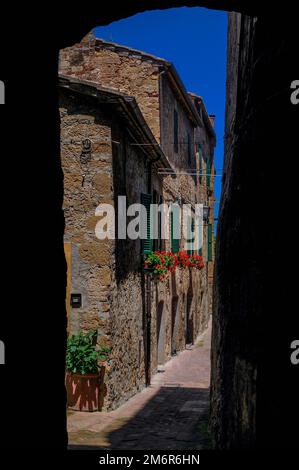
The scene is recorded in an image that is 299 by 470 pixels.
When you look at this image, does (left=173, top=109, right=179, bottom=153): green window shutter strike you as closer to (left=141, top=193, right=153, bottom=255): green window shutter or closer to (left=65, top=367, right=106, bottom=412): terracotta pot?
(left=141, top=193, right=153, bottom=255): green window shutter

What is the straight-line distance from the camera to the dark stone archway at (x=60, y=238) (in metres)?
3.49

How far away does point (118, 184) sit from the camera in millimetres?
9789

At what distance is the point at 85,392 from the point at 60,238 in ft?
16.8

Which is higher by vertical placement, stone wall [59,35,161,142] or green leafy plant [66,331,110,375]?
stone wall [59,35,161,142]

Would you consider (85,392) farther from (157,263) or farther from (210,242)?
(210,242)

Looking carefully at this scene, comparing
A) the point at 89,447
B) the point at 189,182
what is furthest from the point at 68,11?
the point at 189,182

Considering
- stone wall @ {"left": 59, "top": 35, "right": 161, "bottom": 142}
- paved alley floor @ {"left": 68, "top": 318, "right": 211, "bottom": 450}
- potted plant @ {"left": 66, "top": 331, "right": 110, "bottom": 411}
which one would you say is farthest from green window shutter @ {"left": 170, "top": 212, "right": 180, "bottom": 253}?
potted plant @ {"left": 66, "top": 331, "right": 110, "bottom": 411}

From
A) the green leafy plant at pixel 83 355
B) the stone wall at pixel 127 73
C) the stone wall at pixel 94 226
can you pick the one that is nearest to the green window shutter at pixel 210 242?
the stone wall at pixel 127 73

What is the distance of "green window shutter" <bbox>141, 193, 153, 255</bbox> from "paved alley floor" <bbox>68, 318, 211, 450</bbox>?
8.89 feet

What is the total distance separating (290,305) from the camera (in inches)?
134

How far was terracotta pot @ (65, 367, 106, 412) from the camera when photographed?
892 centimetres
